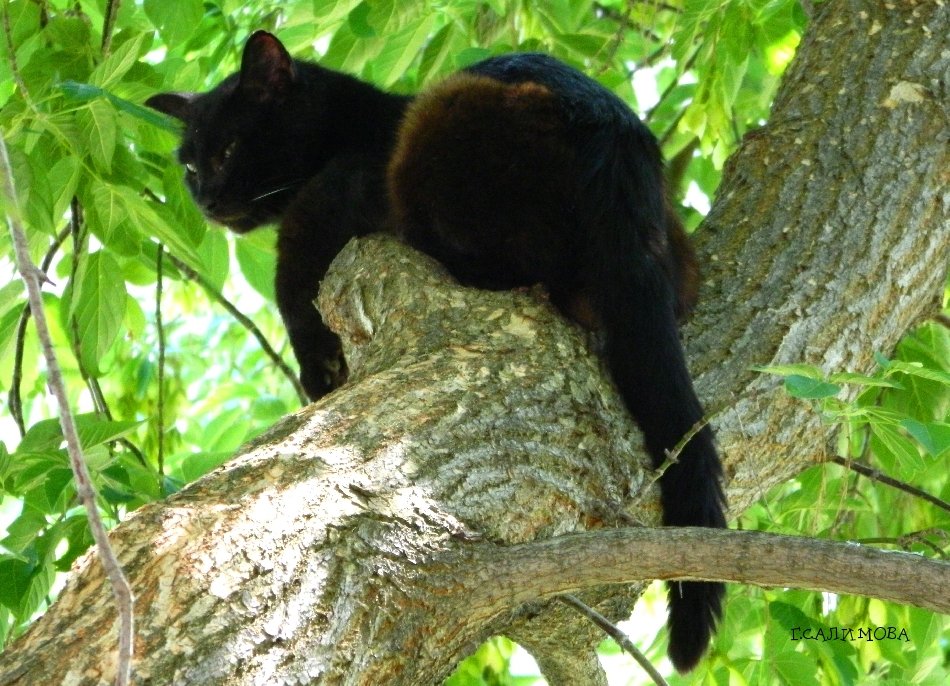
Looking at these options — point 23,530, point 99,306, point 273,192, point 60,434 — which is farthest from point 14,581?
point 273,192

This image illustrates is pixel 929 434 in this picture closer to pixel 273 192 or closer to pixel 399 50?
pixel 399 50

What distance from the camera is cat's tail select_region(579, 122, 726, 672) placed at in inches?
73.0

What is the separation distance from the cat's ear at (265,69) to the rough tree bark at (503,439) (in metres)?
0.98

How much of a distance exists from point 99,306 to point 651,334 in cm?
140

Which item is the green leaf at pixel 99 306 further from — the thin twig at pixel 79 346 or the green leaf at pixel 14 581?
the green leaf at pixel 14 581

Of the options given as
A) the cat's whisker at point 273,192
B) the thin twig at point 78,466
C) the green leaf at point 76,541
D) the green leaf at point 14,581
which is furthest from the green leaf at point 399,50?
the thin twig at point 78,466

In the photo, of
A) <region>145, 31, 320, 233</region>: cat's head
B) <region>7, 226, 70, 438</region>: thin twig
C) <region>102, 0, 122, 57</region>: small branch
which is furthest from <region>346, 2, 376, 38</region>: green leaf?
<region>7, 226, 70, 438</region>: thin twig

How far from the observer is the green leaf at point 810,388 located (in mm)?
1427

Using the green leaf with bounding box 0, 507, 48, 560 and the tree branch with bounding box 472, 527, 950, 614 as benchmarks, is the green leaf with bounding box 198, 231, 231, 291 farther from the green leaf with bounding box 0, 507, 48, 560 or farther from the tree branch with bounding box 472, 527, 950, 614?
the tree branch with bounding box 472, 527, 950, 614

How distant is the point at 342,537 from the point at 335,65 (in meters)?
2.15

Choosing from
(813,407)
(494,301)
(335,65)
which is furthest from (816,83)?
(335,65)

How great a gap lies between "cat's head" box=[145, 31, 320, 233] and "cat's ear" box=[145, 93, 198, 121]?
0.56 feet

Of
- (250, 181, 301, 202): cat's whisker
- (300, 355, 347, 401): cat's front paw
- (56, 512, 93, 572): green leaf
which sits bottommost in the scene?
(56, 512, 93, 572): green leaf

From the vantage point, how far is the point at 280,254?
9.61 ft
